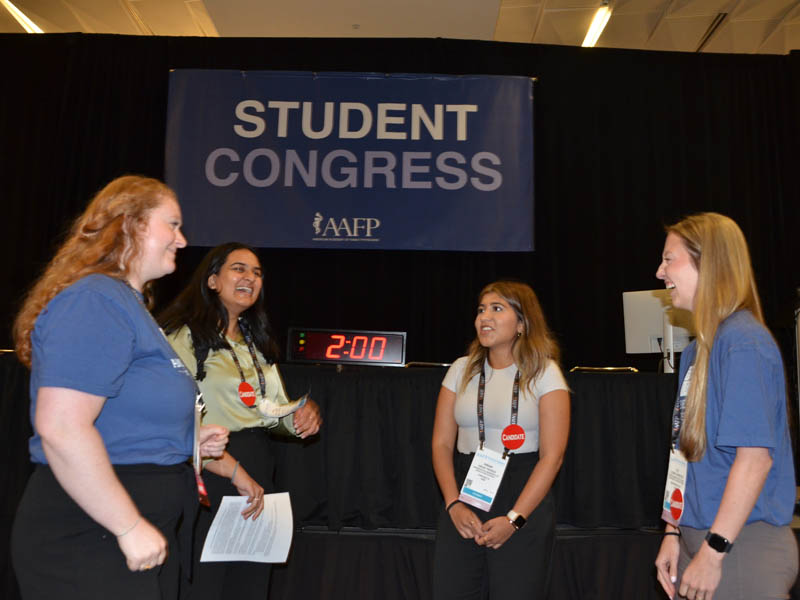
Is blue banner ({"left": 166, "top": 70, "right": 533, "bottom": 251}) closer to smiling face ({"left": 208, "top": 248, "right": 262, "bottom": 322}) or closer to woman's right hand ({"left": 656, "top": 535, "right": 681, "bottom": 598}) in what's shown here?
smiling face ({"left": 208, "top": 248, "right": 262, "bottom": 322})

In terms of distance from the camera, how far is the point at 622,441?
130 inches

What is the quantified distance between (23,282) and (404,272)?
3356 millimetres

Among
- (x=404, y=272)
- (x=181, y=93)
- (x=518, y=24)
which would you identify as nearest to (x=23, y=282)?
(x=181, y=93)

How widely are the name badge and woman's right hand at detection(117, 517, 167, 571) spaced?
4.09 ft

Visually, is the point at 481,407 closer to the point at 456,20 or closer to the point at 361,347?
the point at 361,347

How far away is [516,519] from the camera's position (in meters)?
2.44

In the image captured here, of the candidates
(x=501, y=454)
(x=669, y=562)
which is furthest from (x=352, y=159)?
(x=669, y=562)

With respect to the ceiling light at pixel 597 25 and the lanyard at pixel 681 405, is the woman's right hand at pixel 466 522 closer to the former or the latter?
the lanyard at pixel 681 405

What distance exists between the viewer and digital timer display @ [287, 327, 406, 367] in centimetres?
365

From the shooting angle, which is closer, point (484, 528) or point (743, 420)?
point (743, 420)

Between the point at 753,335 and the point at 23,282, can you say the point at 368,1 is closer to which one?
the point at 23,282

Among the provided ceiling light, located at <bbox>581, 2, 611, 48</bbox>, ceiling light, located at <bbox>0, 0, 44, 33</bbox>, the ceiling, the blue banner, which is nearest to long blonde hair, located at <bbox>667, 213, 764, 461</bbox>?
the blue banner

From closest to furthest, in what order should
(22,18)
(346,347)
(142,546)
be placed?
1. (142,546)
2. (346,347)
3. (22,18)

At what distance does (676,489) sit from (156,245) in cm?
143
